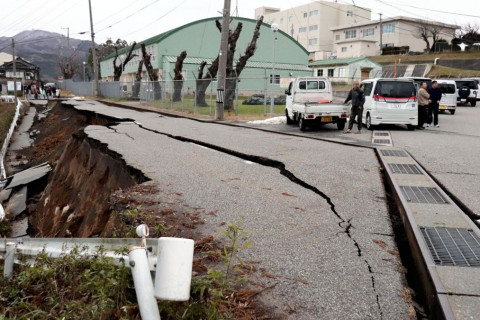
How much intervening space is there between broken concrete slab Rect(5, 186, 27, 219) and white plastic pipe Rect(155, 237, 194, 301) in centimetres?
902

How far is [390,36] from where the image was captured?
75938mm

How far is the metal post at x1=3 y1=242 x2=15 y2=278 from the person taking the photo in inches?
141

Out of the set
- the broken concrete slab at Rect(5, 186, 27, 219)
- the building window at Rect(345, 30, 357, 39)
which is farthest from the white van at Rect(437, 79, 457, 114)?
the building window at Rect(345, 30, 357, 39)

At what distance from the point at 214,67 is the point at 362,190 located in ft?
90.6

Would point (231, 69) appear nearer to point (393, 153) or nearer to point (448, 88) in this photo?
point (448, 88)

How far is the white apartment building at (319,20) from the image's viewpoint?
87688 millimetres

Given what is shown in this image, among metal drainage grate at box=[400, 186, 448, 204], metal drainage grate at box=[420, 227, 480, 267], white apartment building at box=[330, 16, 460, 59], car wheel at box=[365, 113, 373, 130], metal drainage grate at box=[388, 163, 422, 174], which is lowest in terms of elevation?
metal drainage grate at box=[420, 227, 480, 267]

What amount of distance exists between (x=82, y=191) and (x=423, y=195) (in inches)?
271

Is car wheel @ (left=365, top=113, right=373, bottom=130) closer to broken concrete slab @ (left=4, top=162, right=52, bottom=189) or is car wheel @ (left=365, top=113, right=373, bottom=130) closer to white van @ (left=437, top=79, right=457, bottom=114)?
white van @ (left=437, top=79, right=457, bottom=114)

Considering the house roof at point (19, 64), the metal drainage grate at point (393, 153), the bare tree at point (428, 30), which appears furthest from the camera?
the house roof at point (19, 64)

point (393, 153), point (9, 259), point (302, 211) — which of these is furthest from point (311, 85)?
point (9, 259)

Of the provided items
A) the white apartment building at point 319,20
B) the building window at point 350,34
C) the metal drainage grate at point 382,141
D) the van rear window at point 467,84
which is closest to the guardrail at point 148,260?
the metal drainage grate at point 382,141

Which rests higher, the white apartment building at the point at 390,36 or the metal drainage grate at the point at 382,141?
the white apartment building at the point at 390,36

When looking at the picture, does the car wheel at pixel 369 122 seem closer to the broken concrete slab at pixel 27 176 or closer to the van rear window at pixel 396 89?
the van rear window at pixel 396 89
